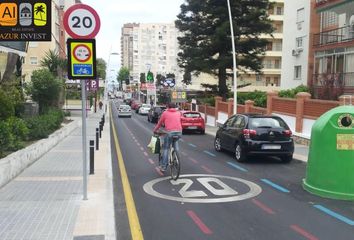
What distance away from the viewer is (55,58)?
3669cm

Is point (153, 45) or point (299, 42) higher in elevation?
point (153, 45)

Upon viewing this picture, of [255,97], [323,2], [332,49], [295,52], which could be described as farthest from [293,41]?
[332,49]

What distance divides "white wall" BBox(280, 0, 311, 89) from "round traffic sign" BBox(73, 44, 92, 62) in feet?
104

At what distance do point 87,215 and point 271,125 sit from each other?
8377mm

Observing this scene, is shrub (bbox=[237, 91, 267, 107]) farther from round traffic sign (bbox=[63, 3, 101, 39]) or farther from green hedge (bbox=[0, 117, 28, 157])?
round traffic sign (bbox=[63, 3, 101, 39])

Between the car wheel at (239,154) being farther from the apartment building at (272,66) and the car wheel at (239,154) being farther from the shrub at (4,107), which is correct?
the apartment building at (272,66)

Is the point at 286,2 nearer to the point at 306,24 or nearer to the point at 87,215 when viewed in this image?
the point at 306,24

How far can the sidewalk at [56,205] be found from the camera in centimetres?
645

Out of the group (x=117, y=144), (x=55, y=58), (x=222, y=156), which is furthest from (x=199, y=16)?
(x=222, y=156)

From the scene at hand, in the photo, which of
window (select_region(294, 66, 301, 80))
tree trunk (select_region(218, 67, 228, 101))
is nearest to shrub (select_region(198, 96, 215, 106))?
tree trunk (select_region(218, 67, 228, 101))

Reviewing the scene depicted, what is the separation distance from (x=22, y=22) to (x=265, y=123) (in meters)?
7.80

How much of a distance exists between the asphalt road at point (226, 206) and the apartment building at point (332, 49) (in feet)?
56.7

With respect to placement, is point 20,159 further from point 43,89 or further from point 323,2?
point 323,2

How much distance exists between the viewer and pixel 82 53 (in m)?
8.10
